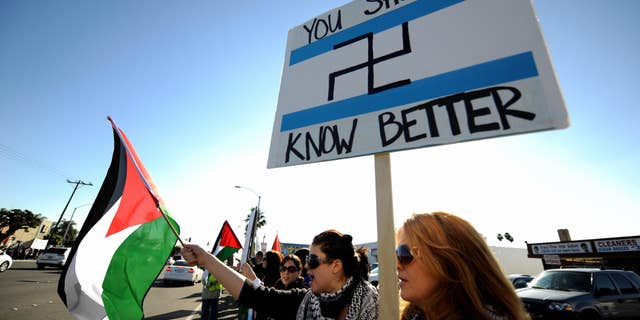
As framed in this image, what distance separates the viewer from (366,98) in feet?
5.37

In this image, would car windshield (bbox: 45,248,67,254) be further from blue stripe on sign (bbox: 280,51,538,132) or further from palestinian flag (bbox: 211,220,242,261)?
blue stripe on sign (bbox: 280,51,538,132)

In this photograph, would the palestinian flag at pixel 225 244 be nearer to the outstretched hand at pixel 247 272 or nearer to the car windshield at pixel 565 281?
the outstretched hand at pixel 247 272

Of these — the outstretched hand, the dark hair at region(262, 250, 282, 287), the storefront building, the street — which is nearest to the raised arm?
the outstretched hand

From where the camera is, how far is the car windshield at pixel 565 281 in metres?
6.18

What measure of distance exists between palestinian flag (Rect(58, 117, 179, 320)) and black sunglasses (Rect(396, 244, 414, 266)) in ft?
5.54

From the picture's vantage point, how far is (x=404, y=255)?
1441 mm

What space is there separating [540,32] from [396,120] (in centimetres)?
78

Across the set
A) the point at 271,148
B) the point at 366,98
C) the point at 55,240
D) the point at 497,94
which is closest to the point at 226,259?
the point at 271,148

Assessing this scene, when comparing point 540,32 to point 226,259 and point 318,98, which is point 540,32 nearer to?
point 318,98

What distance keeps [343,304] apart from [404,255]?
0.99 metres

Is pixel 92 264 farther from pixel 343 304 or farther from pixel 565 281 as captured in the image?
pixel 565 281

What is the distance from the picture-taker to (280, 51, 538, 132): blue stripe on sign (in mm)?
1276

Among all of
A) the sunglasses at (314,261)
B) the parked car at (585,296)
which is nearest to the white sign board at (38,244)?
the sunglasses at (314,261)

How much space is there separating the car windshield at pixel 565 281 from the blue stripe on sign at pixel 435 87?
302 inches
